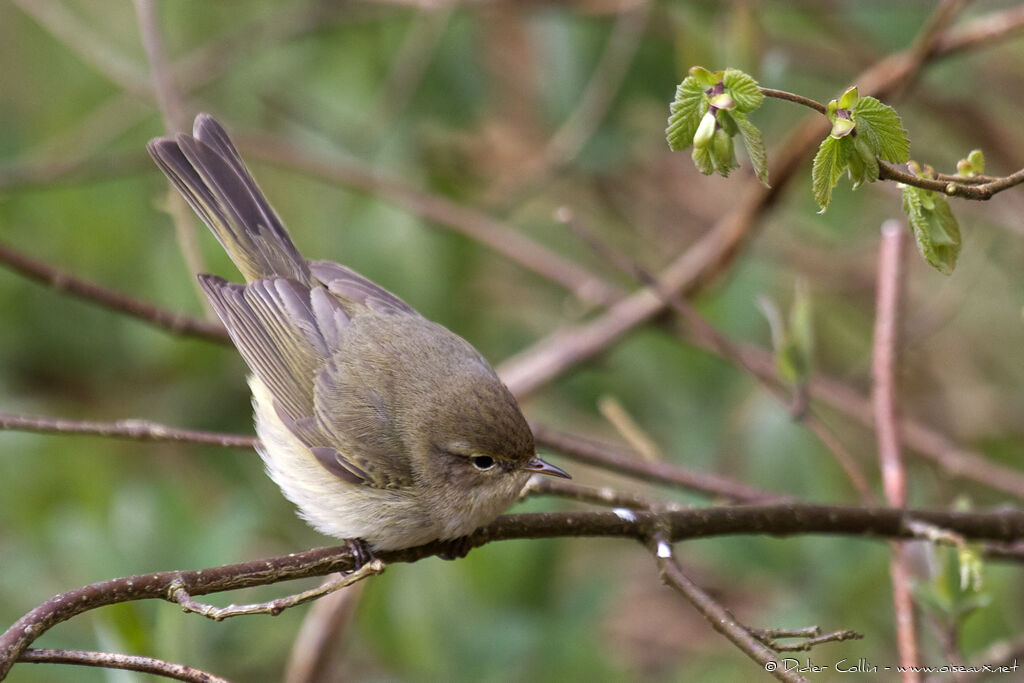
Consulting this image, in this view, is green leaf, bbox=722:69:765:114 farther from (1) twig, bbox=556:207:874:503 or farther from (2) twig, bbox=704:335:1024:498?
(2) twig, bbox=704:335:1024:498

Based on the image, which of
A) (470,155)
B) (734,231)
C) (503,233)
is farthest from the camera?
(470,155)

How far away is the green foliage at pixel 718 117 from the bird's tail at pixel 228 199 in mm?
2139

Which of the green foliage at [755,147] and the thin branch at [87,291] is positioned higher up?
the thin branch at [87,291]

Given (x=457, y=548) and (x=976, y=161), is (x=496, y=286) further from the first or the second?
(x=976, y=161)

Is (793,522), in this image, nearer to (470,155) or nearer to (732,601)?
(732,601)

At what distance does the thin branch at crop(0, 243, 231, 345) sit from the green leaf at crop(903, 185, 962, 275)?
7.82 ft

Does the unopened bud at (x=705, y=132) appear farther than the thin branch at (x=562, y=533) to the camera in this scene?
No

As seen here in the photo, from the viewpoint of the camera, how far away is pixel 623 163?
224 inches

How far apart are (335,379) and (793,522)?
1.48 m

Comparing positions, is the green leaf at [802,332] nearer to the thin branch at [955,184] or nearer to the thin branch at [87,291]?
the thin branch at [955,184]

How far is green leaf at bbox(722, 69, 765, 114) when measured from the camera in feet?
5.91

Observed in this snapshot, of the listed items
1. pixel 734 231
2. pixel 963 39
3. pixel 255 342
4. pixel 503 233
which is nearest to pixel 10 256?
pixel 255 342

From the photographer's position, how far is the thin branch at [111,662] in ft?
6.45

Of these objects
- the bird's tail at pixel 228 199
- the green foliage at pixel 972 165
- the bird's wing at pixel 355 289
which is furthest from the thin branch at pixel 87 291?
the green foliage at pixel 972 165
